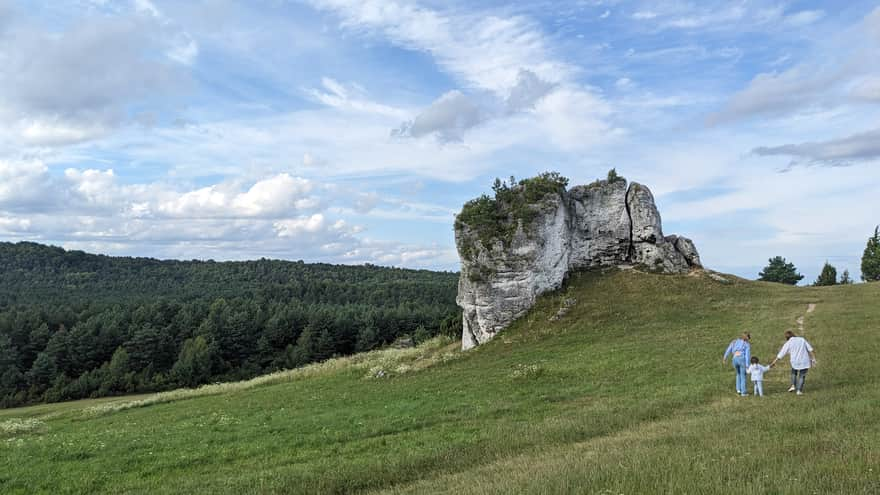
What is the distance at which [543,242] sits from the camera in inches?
1594

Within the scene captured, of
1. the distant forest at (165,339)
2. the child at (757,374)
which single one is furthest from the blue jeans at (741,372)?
the distant forest at (165,339)

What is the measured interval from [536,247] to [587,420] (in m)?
26.4

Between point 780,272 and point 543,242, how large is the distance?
65738 mm

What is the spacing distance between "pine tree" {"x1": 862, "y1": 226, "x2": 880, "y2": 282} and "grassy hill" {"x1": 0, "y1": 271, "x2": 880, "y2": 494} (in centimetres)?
5421

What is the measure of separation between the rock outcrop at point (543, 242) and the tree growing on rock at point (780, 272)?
5026 cm

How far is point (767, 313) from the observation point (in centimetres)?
3306

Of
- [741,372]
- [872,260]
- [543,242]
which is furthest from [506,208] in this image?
[872,260]

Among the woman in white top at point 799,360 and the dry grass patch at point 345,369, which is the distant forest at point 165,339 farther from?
the woman in white top at point 799,360

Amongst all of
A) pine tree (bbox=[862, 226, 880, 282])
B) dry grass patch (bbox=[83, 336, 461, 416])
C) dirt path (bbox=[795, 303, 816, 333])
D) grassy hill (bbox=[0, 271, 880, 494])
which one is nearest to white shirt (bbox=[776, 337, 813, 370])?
grassy hill (bbox=[0, 271, 880, 494])

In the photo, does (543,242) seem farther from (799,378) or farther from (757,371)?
(799,378)

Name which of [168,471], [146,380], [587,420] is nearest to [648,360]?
[587,420]

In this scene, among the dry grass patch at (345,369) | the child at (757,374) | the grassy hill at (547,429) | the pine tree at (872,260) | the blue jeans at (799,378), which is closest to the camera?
the grassy hill at (547,429)

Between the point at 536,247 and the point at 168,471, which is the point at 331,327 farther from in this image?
the point at 168,471

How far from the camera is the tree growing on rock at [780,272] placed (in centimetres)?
8412
